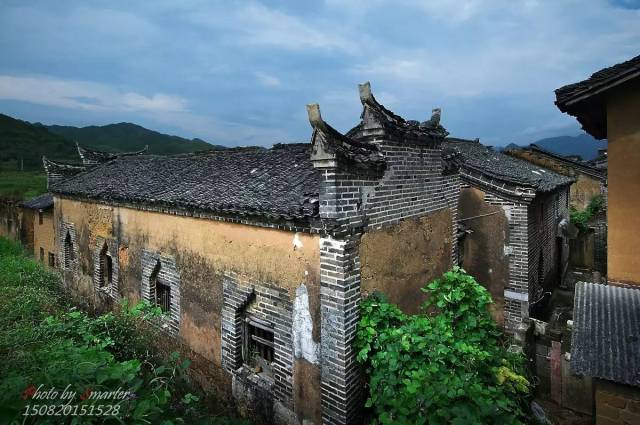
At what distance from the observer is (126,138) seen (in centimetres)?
9456

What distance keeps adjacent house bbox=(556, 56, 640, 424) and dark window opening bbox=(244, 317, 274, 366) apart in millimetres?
4739

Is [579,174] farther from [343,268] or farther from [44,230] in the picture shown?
[44,230]

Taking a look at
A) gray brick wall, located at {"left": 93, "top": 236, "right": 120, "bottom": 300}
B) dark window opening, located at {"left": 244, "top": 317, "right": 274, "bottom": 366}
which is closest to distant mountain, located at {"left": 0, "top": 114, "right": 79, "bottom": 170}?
gray brick wall, located at {"left": 93, "top": 236, "right": 120, "bottom": 300}

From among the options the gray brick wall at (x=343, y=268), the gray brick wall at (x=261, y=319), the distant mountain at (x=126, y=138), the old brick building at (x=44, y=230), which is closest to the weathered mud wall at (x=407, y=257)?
the gray brick wall at (x=343, y=268)

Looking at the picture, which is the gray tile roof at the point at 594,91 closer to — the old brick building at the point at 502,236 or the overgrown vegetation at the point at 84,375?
the old brick building at the point at 502,236

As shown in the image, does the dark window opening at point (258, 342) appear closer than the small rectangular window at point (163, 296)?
Yes

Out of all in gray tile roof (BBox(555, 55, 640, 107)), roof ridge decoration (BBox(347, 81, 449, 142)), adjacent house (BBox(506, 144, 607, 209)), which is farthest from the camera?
adjacent house (BBox(506, 144, 607, 209))

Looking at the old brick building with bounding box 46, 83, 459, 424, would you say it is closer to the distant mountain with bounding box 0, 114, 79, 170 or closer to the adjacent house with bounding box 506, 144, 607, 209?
the adjacent house with bounding box 506, 144, 607, 209

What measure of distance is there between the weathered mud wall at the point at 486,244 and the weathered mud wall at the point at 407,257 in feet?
6.45

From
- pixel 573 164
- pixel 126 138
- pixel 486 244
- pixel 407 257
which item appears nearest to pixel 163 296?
pixel 407 257

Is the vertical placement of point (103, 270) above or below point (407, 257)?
below

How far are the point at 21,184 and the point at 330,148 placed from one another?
133ft

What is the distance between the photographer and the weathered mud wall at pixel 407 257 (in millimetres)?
6039

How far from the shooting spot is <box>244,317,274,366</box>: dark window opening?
677 centimetres
